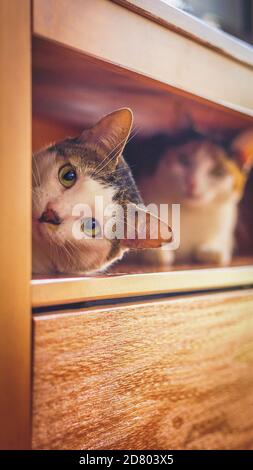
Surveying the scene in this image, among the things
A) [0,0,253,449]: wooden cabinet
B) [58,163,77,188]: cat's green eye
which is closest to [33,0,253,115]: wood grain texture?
[0,0,253,449]: wooden cabinet

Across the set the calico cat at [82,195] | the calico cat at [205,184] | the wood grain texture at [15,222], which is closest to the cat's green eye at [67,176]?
the calico cat at [82,195]

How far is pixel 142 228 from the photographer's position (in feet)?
1.88

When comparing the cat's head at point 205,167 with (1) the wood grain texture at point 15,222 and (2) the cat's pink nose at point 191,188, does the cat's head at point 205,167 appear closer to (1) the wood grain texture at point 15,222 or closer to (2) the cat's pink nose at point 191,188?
(2) the cat's pink nose at point 191,188

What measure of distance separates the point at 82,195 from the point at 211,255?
1.73 ft

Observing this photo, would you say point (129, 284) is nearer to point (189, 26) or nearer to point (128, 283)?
point (128, 283)

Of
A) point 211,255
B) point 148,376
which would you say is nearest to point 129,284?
point 148,376

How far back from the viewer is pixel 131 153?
23.6 inches

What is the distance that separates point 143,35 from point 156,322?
→ 394 millimetres

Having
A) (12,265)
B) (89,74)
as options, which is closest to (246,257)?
(89,74)

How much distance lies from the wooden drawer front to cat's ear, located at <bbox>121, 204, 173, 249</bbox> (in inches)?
3.7

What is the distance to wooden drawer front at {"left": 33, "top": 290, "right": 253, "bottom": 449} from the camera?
0.46m

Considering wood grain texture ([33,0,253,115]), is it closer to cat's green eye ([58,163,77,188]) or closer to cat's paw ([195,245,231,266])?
cat's green eye ([58,163,77,188])

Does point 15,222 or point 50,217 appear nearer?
point 15,222

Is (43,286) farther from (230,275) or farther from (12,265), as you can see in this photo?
(230,275)
